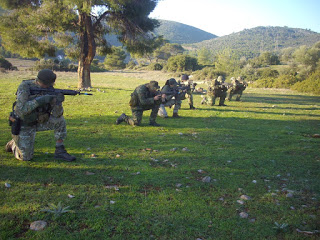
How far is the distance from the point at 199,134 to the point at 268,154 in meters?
2.68

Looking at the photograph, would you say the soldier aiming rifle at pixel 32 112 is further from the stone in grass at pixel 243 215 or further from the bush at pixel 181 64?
the bush at pixel 181 64

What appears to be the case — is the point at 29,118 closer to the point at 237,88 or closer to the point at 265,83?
the point at 237,88

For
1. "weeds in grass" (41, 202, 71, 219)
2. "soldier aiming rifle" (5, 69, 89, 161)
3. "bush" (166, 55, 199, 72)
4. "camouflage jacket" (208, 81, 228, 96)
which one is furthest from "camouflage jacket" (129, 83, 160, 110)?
"bush" (166, 55, 199, 72)

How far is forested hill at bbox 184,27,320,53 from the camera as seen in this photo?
414ft

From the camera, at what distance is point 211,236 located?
3.49 metres

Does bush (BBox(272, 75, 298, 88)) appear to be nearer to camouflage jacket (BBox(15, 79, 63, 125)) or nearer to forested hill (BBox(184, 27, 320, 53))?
camouflage jacket (BBox(15, 79, 63, 125))

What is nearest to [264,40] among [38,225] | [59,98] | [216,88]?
[216,88]

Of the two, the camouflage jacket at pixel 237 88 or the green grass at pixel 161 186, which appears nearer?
the green grass at pixel 161 186

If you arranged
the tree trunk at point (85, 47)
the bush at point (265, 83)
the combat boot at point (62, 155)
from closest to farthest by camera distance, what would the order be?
the combat boot at point (62, 155) < the tree trunk at point (85, 47) < the bush at point (265, 83)

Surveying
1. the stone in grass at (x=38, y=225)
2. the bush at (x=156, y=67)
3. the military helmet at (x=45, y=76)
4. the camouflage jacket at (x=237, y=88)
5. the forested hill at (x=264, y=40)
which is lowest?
the stone in grass at (x=38, y=225)

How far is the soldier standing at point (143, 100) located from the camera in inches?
380

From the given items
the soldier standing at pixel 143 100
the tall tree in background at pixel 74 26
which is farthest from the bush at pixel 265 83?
the soldier standing at pixel 143 100

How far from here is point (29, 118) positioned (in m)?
5.45

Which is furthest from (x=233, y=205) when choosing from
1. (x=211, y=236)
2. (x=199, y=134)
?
(x=199, y=134)
